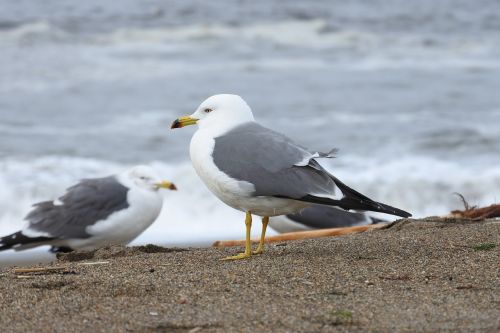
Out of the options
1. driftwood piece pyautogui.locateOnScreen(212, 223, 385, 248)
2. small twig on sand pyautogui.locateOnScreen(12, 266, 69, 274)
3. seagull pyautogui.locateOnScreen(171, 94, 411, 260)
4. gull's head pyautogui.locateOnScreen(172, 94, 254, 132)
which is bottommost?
driftwood piece pyautogui.locateOnScreen(212, 223, 385, 248)

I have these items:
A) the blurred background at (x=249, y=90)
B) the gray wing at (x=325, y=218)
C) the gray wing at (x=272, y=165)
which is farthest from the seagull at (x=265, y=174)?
the blurred background at (x=249, y=90)

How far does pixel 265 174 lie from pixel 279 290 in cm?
93

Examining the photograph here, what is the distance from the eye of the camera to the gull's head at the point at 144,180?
757 centimetres

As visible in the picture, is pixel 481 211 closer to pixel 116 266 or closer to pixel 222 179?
pixel 222 179

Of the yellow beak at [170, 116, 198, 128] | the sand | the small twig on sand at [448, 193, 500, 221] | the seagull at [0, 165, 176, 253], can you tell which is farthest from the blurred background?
the sand

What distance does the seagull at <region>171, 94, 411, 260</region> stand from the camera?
456 centimetres

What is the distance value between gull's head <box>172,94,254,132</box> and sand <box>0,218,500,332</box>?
697mm

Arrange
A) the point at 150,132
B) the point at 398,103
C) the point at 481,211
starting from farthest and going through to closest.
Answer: the point at 398,103 → the point at 150,132 → the point at 481,211

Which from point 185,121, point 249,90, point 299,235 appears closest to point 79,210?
point 299,235

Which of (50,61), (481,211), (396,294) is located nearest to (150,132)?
(50,61)

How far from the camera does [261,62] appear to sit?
17156mm

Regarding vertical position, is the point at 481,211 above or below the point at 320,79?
below

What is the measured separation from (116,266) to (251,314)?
1264mm

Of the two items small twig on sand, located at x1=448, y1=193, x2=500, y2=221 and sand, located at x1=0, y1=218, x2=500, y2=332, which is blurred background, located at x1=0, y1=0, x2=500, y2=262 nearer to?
small twig on sand, located at x1=448, y1=193, x2=500, y2=221
